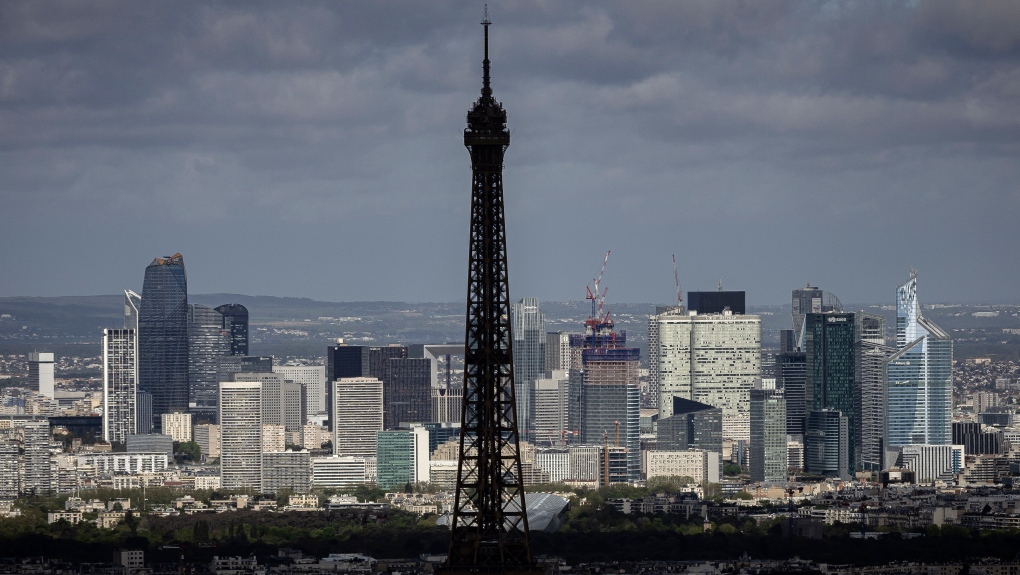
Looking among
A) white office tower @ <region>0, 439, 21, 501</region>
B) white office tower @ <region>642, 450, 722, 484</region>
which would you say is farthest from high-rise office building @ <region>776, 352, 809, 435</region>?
white office tower @ <region>0, 439, 21, 501</region>

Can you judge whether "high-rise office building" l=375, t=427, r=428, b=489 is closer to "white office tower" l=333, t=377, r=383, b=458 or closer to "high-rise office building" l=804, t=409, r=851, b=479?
"white office tower" l=333, t=377, r=383, b=458

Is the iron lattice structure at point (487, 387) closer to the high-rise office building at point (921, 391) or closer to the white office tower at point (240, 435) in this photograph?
the white office tower at point (240, 435)

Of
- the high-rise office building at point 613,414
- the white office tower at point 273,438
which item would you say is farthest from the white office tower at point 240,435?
the high-rise office building at point 613,414

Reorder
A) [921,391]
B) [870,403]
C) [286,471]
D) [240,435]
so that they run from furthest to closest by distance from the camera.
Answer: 1. [921,391]
2. [870,403]
3. [240,435]
4. [286,471]

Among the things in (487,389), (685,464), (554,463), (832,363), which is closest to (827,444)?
(685,464)

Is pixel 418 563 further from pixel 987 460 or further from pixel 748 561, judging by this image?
pixel 987 460

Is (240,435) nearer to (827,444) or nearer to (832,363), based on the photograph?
(827,444)

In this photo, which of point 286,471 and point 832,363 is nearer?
point 286,471
